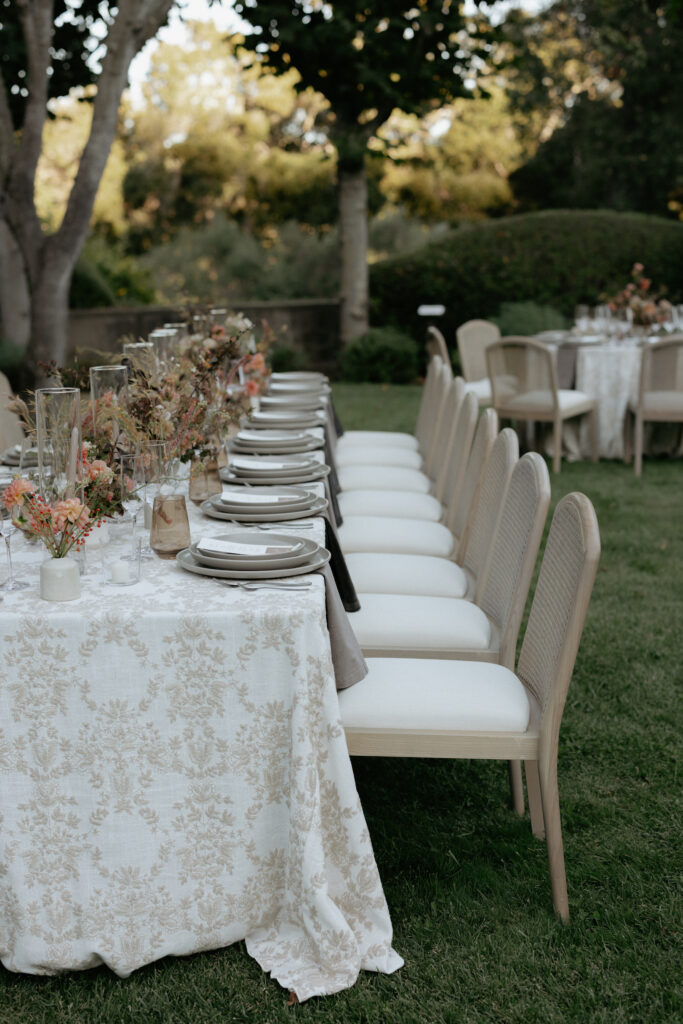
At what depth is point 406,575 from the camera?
3.31 metres

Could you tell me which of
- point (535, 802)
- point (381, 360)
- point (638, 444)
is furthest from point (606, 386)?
point (535, 802)

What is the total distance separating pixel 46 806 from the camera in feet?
6.80

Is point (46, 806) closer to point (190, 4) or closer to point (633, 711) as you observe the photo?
point (633, 711)

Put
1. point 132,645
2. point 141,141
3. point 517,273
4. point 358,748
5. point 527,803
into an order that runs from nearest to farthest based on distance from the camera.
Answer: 1. point 132,645
2. point 358,748
3. point 527,803
4. point 517,273
5. point 141,141

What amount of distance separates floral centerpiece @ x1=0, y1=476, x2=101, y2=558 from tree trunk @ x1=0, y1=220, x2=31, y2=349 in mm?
9358

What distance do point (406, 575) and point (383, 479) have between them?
1.58 m

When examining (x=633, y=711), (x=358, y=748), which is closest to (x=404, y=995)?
(x=358, y=748)

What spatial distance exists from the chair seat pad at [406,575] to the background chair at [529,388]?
393 cm

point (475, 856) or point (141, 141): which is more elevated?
point (141, 141)

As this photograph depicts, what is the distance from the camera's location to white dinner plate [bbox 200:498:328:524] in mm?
2639

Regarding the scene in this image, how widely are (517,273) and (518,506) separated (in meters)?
10.8

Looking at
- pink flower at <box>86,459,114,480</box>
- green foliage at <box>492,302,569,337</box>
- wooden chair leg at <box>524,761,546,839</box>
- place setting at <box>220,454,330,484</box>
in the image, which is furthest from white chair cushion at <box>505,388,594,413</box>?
pink flower at <box>86,459,114,480</box>

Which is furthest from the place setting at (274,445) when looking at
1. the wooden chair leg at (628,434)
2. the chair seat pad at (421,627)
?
the wooden chair leg at (628,434)

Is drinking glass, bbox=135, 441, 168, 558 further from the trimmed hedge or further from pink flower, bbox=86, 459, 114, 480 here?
the trimmed hedge
